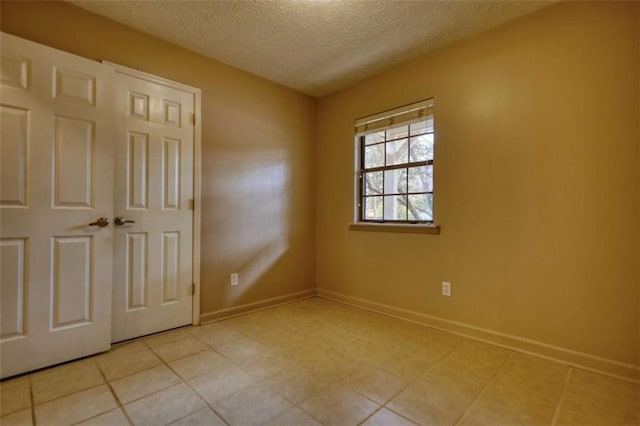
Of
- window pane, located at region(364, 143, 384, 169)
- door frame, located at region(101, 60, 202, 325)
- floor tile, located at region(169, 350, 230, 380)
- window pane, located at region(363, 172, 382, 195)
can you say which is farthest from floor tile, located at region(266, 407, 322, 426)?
window pane, located at region(364, 143, 384, 169)

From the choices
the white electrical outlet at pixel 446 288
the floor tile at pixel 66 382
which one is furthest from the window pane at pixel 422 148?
the floor tile at pixel 66 382

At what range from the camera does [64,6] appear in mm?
2127

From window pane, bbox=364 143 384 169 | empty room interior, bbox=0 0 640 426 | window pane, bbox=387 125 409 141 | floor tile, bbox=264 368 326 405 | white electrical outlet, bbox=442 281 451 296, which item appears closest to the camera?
floor tile, bbox=264 368 326 405

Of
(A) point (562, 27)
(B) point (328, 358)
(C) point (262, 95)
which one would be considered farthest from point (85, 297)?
(A) point (562, 27)

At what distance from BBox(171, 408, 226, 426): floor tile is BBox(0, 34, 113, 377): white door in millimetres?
1098

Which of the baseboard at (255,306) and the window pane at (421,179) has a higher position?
the window pane at (421,179)

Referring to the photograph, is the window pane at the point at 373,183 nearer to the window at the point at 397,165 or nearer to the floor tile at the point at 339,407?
the window at the point at 397,165

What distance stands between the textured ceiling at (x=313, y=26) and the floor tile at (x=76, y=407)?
8.09 ft


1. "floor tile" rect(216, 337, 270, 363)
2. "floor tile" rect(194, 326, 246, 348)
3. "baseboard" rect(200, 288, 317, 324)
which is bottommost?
"floor tile" rect(194, 326, 246, 348)

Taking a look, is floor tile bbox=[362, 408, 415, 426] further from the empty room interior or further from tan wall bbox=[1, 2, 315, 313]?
tan wall bbox=[1, 2, 315, 313]

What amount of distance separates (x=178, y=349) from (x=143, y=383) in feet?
1.51

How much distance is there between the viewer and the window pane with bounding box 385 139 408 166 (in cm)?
304

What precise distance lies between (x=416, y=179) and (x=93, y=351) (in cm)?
288

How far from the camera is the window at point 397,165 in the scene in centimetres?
286
